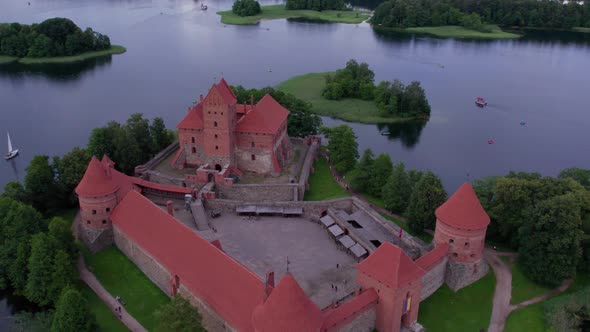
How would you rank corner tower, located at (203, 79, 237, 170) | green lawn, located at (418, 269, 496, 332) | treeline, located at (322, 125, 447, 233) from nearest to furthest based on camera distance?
1. green lawn, located at (418, 269, 496, 332)
2. treeline, located at (322, 125, 447, 233)
3. corner tower, located at (203, 79, 237, 170)

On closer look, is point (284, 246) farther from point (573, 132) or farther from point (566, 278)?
point (573, 132)

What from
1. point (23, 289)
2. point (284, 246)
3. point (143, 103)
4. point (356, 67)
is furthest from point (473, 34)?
point (23, 289)

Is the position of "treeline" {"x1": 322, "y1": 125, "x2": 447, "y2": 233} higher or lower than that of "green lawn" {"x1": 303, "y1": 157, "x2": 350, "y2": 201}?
higher

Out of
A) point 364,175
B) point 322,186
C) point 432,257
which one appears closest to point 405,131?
point 364,175

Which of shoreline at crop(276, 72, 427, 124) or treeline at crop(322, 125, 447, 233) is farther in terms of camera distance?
shoreline at crop(276, 72, 427, 124)

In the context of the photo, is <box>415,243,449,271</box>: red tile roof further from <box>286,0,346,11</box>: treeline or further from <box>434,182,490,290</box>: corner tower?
<box>286,0,346,11</box>: treeline

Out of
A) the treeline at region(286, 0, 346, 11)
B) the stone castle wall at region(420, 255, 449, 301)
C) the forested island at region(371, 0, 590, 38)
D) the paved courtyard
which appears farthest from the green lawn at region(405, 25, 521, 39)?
the stone castle wall at region(420, 255, 449, 301)
